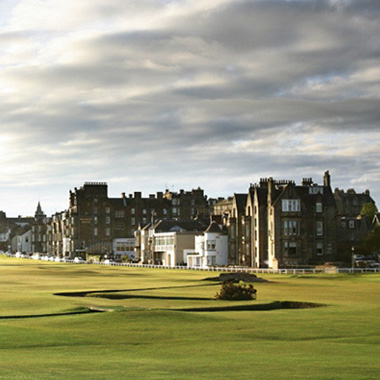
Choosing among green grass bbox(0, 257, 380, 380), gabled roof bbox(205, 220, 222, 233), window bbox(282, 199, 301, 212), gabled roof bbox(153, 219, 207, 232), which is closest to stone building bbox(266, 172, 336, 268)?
window bbox(282, 199, 301, 212)

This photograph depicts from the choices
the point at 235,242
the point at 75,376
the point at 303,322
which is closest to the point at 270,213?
the point at 235,242

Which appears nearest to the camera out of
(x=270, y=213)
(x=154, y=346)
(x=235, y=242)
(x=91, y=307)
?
(x=154, y=346)

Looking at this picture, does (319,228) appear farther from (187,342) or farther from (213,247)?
(187,342)

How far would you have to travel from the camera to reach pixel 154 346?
94.0ft

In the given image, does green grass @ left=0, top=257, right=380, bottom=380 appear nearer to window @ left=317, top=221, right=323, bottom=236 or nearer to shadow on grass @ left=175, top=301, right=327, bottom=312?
shadow on grass @ left=175, top=301, right=327, bottom=312

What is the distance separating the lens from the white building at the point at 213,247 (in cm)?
13825

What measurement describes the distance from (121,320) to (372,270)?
2798 inches

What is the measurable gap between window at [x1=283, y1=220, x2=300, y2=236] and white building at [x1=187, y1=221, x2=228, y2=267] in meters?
18.8

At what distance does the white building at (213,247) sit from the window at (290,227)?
61.6 ft

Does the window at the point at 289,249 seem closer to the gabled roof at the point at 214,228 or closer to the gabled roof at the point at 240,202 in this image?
the gabled roof at the point at 240,202

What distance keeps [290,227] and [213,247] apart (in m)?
19.6

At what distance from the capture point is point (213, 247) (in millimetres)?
138125

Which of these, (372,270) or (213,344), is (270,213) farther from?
(213,344)

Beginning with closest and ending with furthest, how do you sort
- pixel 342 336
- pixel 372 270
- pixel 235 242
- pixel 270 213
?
pixel 342 336, pixel 372 270, pixel 270 213, pixel 235 242
